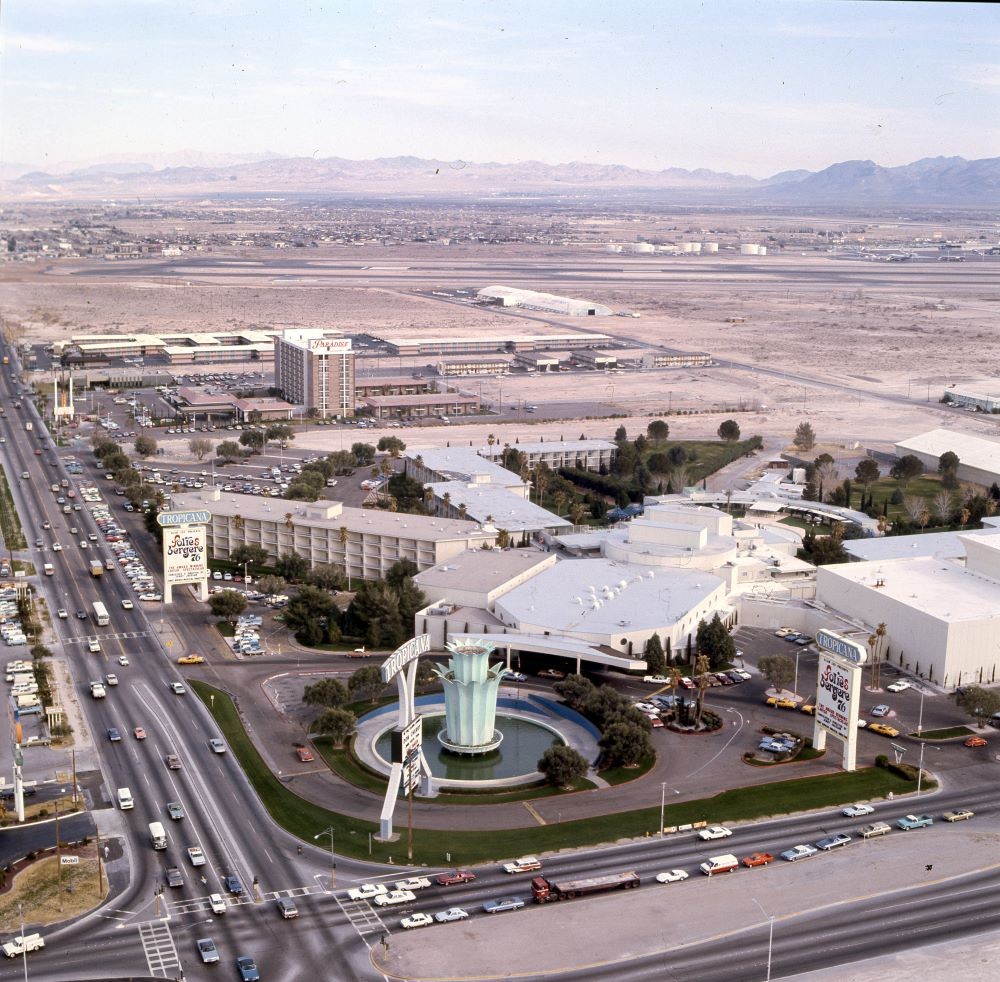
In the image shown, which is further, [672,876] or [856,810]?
[856,810]

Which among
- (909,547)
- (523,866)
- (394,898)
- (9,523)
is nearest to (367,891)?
Answer: (394,898)

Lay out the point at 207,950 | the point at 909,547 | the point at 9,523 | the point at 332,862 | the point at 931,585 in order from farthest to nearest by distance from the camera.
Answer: the point at 9,523
the point at 909,547
the point at 931,585
the point at 332,862
the point at 207,950

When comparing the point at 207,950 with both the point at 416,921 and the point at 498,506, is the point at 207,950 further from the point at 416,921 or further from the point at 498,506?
the point at 498,506

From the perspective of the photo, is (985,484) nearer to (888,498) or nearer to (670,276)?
(888,498)

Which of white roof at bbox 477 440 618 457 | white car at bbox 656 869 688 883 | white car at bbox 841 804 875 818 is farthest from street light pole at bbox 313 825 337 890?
white roof at bbox 477 440 618 457

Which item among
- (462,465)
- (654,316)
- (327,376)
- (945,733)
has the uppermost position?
(327,376)

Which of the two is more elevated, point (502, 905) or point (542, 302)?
point (542, 302)

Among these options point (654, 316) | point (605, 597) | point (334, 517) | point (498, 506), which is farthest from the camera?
point (654, 316)

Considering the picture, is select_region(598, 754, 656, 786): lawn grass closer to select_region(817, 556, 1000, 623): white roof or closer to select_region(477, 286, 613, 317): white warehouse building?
select_region(817, 556, 1000, 623): white roof
